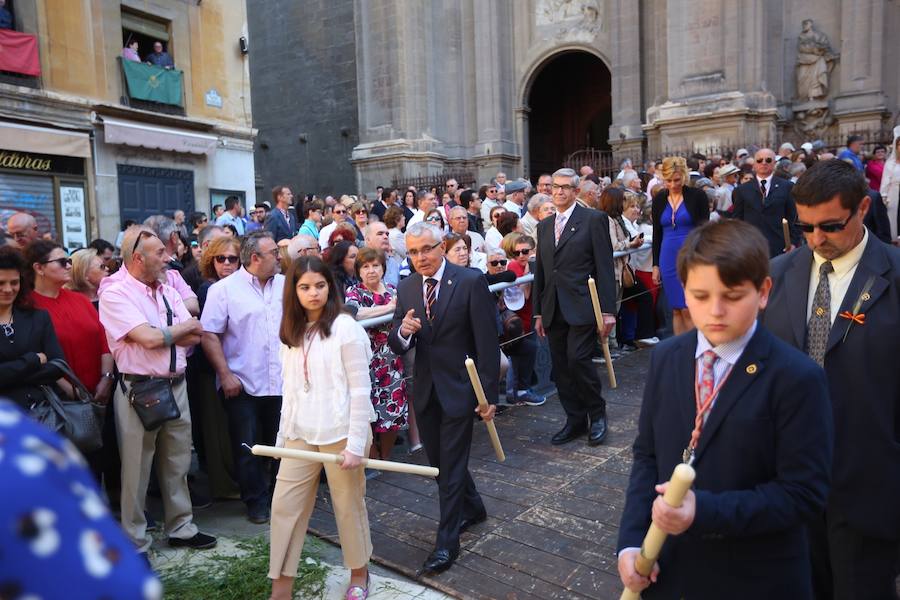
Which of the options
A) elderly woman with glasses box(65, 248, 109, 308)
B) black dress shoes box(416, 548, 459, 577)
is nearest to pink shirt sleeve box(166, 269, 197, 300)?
elderly woman with glasses box(65, 248, 109, 308)

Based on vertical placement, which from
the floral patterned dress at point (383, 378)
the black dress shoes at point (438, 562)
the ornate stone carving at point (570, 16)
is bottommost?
the black dress shoes at point (438, 562)

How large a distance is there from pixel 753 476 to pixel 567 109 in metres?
29.0

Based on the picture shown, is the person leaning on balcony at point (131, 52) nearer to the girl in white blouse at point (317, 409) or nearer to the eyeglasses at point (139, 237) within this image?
the eyeglasses at point (139, 237)

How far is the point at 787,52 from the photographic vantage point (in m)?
19.5

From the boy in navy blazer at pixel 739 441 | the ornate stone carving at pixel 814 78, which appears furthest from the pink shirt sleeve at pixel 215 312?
the ornate stone carving at pixel 814 78

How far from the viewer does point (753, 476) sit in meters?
2.05

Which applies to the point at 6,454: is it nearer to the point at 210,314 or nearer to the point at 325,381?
the point at 325,381

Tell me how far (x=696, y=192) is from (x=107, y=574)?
6551 millimetres

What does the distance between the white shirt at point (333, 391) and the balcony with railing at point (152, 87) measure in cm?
1462

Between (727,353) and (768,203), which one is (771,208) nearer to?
(768,203)

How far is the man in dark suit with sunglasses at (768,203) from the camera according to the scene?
7340mm

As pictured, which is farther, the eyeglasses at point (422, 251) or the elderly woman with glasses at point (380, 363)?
the elderly woman with glasses at point (380, 363)

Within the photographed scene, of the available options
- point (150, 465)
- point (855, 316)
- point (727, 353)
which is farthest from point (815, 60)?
point (727, 353)

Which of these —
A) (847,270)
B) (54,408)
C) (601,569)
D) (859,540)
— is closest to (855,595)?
(859,540)
